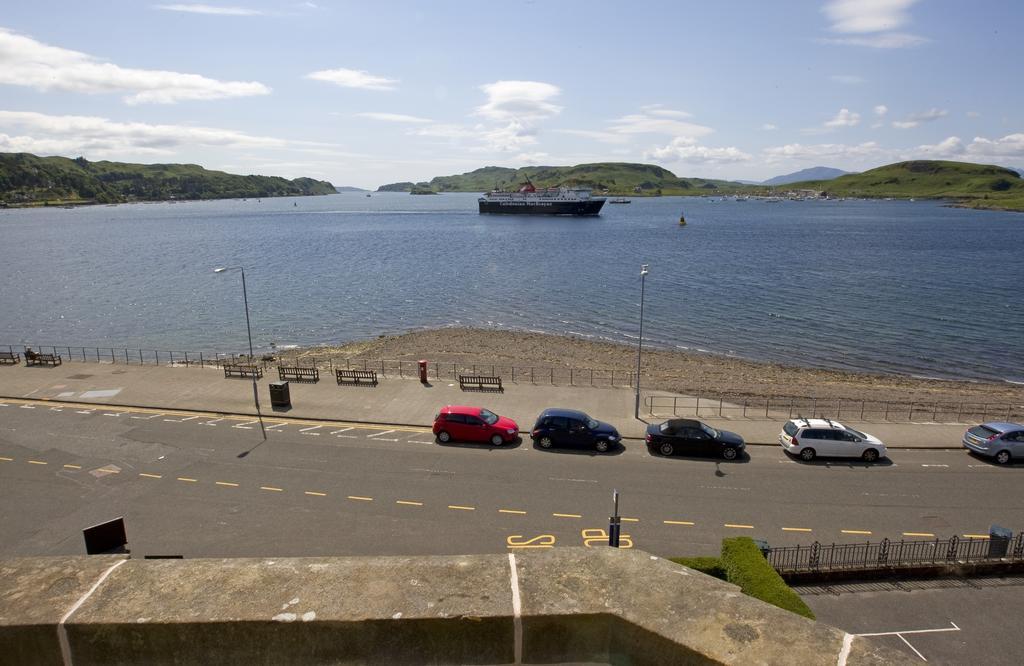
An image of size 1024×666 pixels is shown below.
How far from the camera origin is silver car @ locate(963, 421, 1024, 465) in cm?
2267

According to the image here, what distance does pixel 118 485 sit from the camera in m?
20.3

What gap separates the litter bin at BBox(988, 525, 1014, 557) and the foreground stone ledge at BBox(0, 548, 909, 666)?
16.8 metres

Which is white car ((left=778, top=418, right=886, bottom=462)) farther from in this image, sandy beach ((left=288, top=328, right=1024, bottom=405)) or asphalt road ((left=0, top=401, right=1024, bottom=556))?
sandy beach ((left=288, top=328, right=1024, bottom=405))

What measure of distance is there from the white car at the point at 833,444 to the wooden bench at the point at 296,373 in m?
22.8

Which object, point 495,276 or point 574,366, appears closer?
point 574,366

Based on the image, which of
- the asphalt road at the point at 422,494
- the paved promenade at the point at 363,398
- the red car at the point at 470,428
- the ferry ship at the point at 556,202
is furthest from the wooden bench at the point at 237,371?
the ferry ship at the point at 556,202

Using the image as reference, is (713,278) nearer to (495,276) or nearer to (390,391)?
(495,276)

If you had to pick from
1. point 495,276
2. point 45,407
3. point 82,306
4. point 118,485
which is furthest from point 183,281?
point 118,485

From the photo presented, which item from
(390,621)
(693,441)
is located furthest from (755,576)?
(390,621)

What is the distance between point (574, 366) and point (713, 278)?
46.0 meters

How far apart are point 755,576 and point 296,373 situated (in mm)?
25334

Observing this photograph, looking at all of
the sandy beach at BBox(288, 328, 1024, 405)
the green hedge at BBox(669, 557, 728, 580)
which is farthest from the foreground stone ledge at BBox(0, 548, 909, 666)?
the sandy beach at BBox(288, 328, 1024, 405)

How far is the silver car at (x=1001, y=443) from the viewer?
74.4ft

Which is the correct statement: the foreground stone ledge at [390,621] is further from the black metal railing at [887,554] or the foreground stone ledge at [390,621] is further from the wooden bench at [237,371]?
the wooden bench at [237,371]
